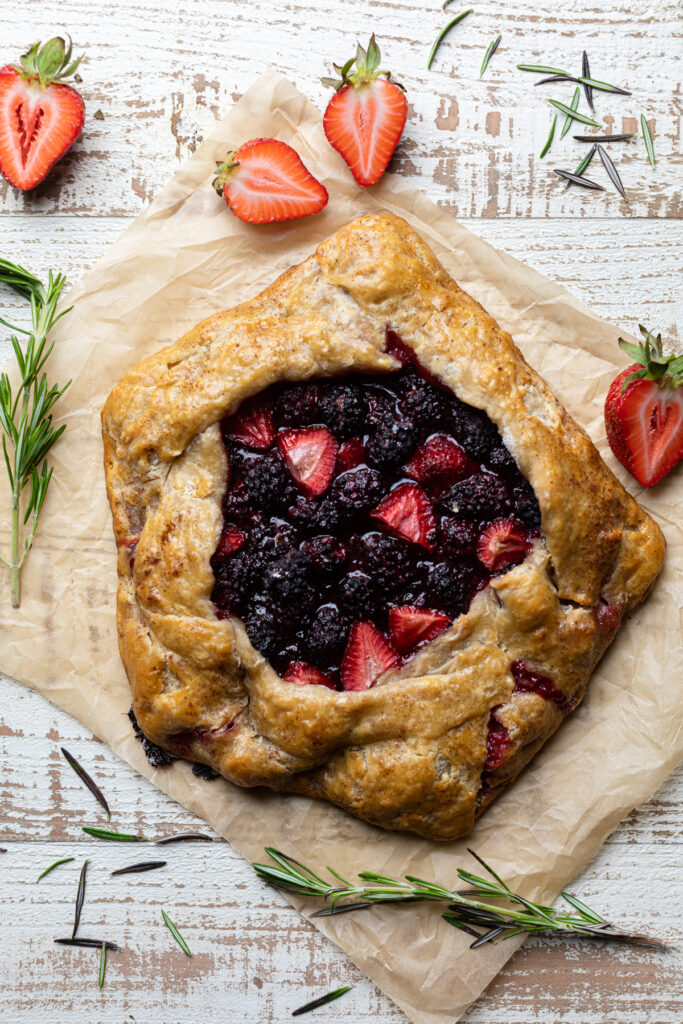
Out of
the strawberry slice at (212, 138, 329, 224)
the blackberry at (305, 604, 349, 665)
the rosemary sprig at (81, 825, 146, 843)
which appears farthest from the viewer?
the rosemary sprig at (81, 825, 146, 843)

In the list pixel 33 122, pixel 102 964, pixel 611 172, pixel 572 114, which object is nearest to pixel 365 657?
pixel 102 964

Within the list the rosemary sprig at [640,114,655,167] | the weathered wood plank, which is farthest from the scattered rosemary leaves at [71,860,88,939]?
the rosemary sprig at [640,114,655,167]

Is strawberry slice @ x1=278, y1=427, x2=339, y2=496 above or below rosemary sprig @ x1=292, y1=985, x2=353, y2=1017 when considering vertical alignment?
above

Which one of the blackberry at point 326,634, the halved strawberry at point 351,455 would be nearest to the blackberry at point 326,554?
the blackberry at point 326,634

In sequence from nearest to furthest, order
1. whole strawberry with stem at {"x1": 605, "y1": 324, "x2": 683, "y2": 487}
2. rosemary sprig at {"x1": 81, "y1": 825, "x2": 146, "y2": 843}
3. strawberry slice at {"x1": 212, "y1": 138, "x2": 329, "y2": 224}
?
whole strawberry with stem at {"x1": 605, "y1": 324, "x2": 683, "y2": 487} < strawberry slice at {"x1": 212, "y1": 138, "x2": 329, "y2": 224} < rosemary sprig at {"x1": 81, "y1": 825, "x2": 146, "y2": 843}

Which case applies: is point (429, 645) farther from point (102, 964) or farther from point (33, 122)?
point (33, 122)

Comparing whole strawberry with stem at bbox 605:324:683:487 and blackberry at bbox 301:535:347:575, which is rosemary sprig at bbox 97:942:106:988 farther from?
whole strawberry with stem at bbox 605:324:683:487

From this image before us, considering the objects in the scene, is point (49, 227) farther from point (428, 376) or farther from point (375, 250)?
point (428, 376)
